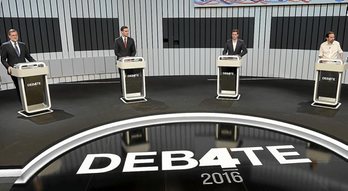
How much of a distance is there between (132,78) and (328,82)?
132 inches

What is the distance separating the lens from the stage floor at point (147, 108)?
354cm

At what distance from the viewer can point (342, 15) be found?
6.55m

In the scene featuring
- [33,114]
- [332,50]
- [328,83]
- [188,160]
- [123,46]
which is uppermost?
[123,46]

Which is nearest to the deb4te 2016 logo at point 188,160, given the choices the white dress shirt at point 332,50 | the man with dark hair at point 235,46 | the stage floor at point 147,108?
the stage floor at point 147,108

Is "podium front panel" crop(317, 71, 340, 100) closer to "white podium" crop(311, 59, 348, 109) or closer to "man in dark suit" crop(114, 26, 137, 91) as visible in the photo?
"white podium" crop(311, 59, 348, 109)

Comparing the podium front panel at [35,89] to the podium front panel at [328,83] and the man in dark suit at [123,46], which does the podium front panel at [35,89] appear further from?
the podium front panel at [328,83]

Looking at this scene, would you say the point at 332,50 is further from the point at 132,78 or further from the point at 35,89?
the point at 35,89

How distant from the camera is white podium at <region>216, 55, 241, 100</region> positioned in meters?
4.91

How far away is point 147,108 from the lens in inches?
185

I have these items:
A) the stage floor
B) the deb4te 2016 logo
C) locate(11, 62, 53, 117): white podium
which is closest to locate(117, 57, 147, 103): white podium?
the stage floor

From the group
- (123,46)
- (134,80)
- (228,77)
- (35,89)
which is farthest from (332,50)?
(35,89)

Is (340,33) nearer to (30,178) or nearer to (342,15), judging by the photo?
(342,15)

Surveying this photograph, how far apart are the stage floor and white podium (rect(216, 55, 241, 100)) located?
0.21m

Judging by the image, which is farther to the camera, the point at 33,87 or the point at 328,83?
the point at 328,83
